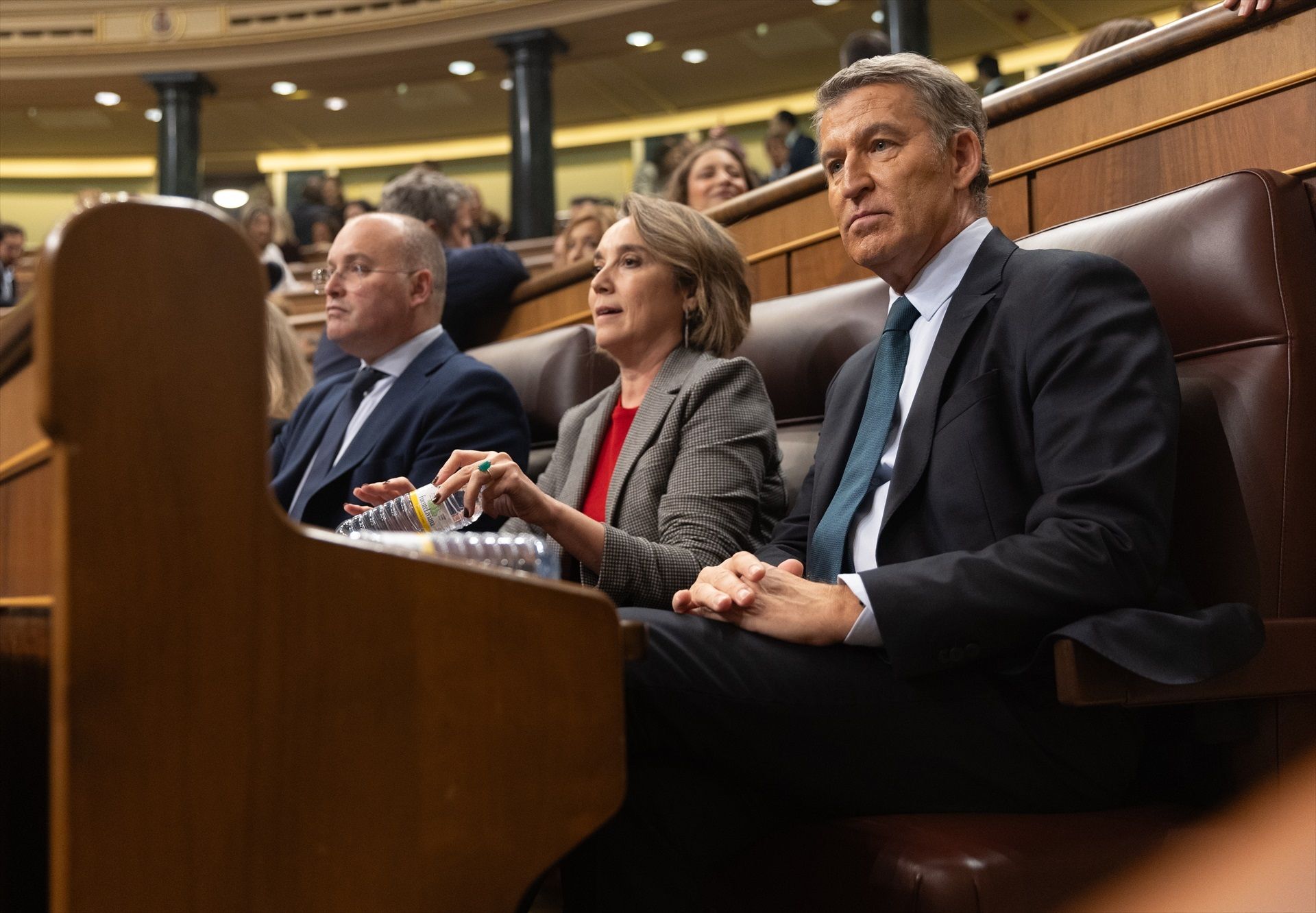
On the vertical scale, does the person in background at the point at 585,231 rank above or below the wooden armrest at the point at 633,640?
above

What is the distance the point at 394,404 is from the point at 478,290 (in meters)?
1.10

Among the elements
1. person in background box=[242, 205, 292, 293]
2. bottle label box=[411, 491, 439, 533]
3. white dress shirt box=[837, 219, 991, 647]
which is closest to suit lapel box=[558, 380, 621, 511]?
bottle label box=[411, 491, 439, 533]

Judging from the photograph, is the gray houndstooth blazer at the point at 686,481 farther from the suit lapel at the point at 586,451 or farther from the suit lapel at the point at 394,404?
the suit lapel at the point at 394,404

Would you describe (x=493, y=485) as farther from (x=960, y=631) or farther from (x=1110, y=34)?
(x=1110, y=34)

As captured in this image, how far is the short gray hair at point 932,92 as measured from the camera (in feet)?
4.17

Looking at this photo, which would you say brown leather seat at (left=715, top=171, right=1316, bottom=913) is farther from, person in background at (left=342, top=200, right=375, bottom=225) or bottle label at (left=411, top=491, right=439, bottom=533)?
person in background at (left=342, top=200, right=375, bottom=225)

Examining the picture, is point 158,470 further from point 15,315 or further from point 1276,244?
point 1276,244

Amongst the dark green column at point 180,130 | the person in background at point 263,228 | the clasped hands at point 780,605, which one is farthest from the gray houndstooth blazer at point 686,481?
the dark green column at point 180,130

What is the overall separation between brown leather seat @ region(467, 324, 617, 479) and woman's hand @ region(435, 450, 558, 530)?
0.79m

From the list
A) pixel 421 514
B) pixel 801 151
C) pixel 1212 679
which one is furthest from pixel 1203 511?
pixel 801 151

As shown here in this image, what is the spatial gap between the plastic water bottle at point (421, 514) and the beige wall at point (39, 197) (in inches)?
393

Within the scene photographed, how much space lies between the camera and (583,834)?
0.76 meters

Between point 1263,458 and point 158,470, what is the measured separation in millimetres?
873

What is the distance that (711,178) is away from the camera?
3094mm
